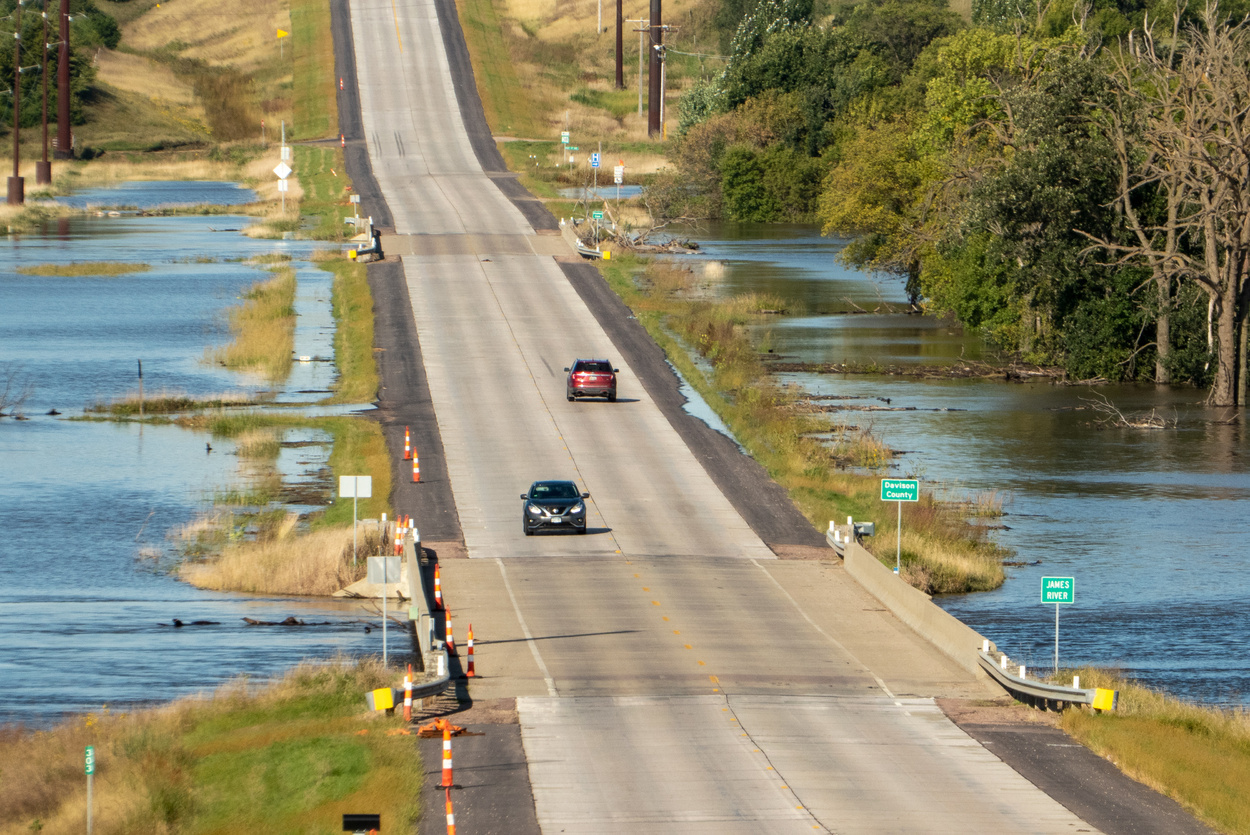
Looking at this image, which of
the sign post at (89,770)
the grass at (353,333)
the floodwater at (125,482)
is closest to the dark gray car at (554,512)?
the floodwater at (125,482)

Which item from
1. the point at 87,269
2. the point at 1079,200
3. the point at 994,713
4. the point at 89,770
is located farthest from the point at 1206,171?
the point at 89,770

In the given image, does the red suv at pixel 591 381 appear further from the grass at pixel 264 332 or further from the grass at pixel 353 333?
the grass at pixel 264 332

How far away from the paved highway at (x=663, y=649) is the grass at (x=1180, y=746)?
2.36 metres

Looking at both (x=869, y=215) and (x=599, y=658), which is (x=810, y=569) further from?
(x=869, y=215)

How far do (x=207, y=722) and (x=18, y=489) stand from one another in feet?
82.2

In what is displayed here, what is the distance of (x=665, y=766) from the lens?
90.7 feet

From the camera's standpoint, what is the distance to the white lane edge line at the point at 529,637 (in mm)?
32844

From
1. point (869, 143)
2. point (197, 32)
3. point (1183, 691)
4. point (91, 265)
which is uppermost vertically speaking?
point (197, 32)

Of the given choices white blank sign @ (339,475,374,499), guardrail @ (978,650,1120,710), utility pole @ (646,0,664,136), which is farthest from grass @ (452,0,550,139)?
guardrail @ (978,650,1120,710)

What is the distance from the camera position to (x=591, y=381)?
62.8 m

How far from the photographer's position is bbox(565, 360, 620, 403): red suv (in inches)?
2474

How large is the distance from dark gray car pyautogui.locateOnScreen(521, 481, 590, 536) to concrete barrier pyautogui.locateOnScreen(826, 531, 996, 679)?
7.23 meters

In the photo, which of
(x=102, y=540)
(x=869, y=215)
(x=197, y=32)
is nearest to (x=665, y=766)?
(x=102, y=540)

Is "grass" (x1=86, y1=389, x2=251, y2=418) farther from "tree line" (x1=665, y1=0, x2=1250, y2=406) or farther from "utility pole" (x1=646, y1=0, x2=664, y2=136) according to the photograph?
"utility pole" (x1=646, y1=0, x2=664, y2=136)
